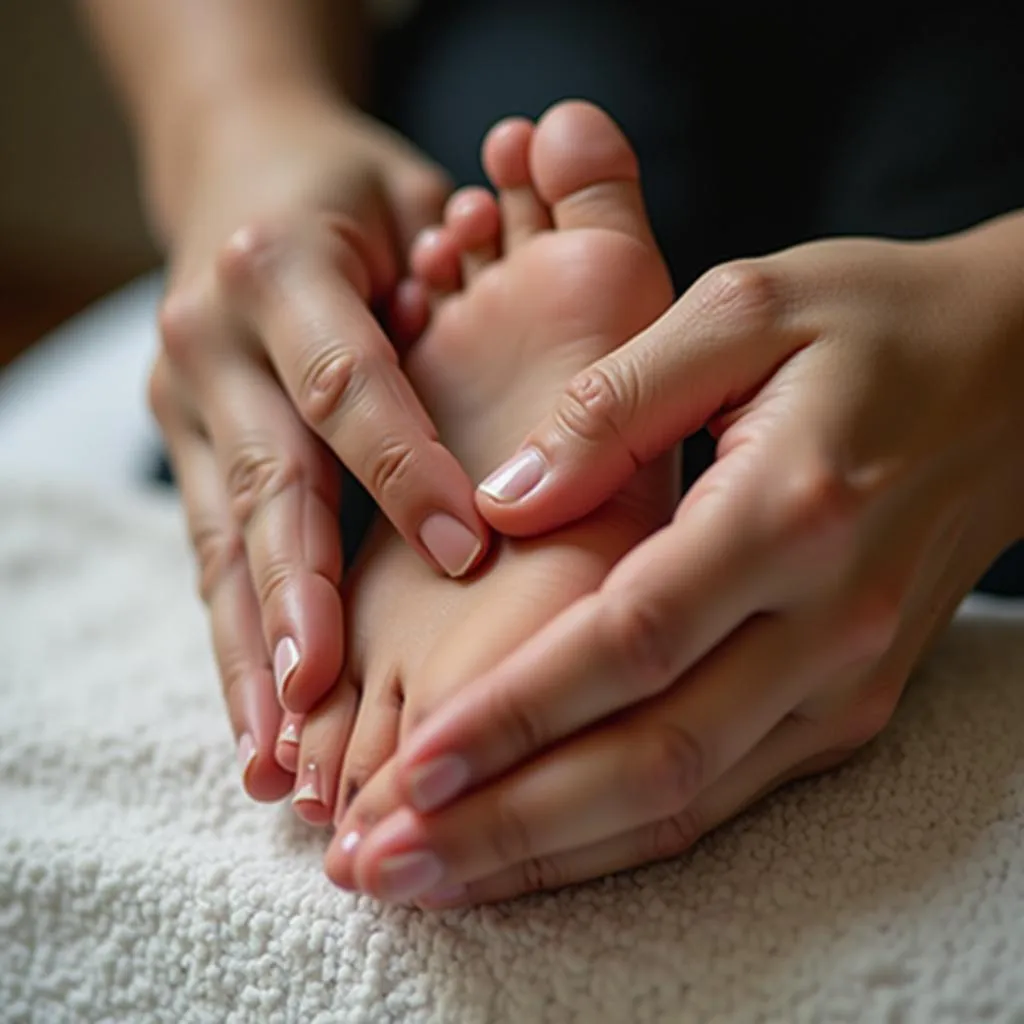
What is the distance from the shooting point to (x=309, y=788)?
0.47 metres

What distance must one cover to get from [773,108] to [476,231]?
26 centimetres

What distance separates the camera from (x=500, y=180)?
0.60 meters

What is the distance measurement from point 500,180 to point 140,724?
330 mm

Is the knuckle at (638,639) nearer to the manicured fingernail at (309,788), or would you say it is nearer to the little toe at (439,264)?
the manicured fingernail at (309,788)

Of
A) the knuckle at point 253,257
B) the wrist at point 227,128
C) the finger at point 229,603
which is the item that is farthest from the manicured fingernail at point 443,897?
the wrist at point 227,128

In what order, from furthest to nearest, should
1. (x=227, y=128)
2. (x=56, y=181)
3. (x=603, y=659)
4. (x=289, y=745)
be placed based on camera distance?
(x=56, y=181) → (x=227, y=128) → (x=289, y=745) → (x=603, y=659)

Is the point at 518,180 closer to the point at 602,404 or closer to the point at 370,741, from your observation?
the point at 602,404

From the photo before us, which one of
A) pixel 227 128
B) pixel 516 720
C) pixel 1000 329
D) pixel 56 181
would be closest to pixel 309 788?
pixel 516 720

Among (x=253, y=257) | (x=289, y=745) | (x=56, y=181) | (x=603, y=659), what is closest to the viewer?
(x=603, y=659)

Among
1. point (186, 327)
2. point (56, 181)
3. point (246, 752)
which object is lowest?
point (56, 181)

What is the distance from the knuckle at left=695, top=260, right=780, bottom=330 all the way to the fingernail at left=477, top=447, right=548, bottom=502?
0.29ft

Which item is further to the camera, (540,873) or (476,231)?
(476,231)

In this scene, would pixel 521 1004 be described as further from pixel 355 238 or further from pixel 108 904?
pixel 355 238

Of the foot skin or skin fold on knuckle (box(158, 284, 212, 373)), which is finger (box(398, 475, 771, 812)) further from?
skin fold on knuckle (box(158, 284, 212, 373))
